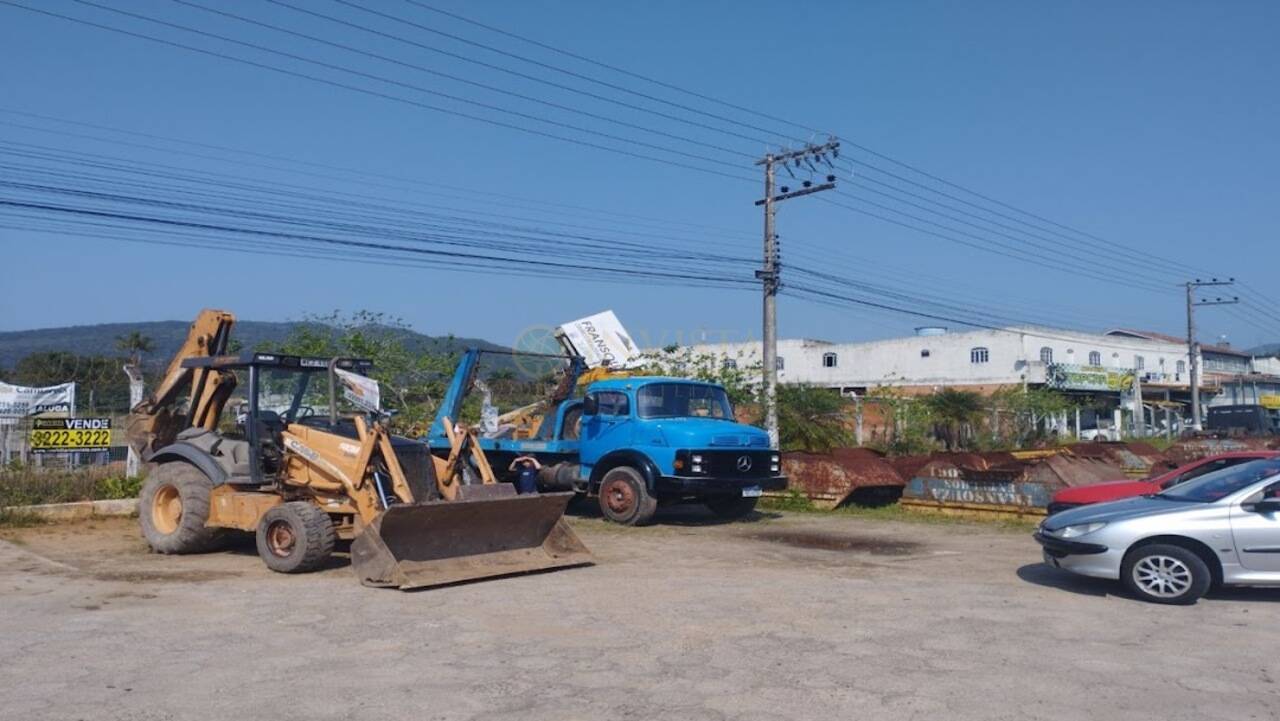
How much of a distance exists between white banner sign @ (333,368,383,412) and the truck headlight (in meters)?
6.95

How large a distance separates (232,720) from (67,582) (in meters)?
5.47

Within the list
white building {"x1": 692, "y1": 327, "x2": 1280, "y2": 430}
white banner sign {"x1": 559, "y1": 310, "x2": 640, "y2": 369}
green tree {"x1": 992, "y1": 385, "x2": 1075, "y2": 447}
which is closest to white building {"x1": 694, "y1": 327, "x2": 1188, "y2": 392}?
white building {"x1": 692, "y1": 327, "x2": 1280, "y2": 430}

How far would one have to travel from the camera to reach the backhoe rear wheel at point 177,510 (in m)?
11.7

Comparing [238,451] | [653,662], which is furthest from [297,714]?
[238,451]

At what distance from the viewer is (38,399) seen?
819 inches

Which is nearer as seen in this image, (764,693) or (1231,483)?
(764,693)

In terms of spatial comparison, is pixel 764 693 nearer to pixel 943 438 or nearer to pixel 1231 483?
pixel 1231 483

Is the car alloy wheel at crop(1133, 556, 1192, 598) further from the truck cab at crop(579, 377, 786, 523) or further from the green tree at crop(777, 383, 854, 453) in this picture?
the green tree at crop(777, 383, 854, 453)

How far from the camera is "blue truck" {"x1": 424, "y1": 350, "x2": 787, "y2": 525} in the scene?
1526cm

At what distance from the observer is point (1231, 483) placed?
9.82 metres

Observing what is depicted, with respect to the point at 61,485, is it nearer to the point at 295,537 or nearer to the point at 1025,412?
the point at 295,537

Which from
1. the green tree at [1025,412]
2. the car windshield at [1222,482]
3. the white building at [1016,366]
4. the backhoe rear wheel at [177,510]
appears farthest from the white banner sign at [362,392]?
the white building at [1016,366]

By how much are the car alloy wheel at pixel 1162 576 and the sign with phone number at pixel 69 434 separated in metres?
16.1

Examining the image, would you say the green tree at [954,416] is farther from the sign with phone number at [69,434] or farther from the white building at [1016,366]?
the sign with phone number at [69,434]
